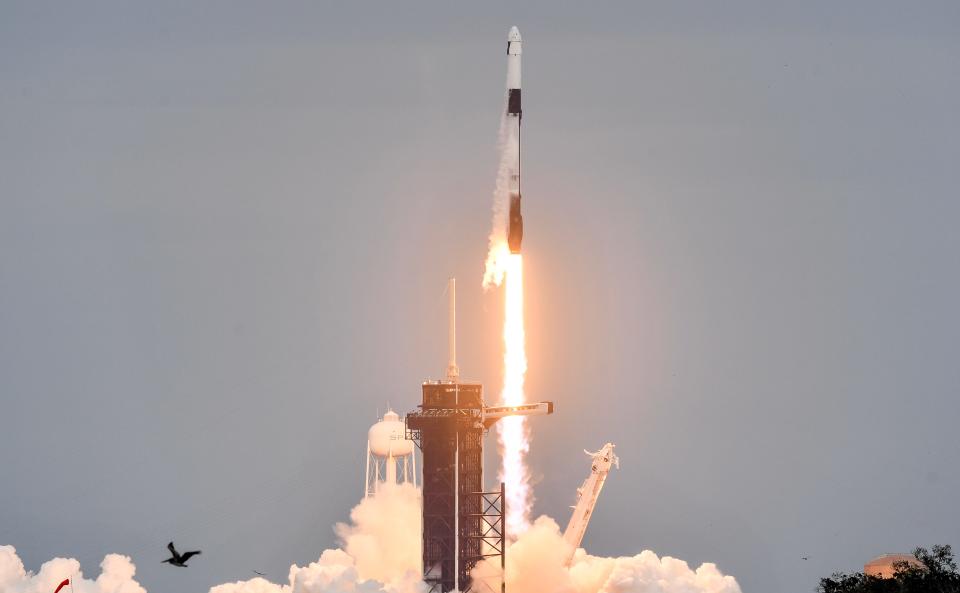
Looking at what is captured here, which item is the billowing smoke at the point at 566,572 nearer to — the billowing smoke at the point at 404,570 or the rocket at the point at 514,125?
the billowing smoke at the point at 404,570

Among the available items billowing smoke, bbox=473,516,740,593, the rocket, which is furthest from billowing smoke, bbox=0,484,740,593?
the rocket

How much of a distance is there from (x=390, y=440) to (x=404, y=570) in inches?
532

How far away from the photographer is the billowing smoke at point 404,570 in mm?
120750

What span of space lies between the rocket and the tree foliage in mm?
25965

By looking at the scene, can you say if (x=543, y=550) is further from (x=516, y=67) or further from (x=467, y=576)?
(x=516, y=67)

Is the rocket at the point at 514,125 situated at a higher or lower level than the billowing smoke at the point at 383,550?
higher

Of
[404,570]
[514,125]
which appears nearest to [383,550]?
[404,570]

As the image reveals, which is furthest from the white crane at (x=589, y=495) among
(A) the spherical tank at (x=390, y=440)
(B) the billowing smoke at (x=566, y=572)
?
(A) the spherical tank at (x=390, y=440)

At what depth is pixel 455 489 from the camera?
124 m

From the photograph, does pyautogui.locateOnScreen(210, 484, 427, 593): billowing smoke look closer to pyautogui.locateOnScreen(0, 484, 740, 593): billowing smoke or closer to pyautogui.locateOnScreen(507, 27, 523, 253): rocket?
pyautogui.locateOnScreen(0, 484, 740, 593): billowing smoke

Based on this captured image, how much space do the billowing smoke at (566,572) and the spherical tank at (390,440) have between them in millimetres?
15047

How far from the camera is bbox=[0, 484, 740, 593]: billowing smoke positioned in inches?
4754

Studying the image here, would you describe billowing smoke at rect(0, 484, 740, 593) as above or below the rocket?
below

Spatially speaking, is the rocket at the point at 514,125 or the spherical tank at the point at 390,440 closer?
the rocket at the point at 514,125
